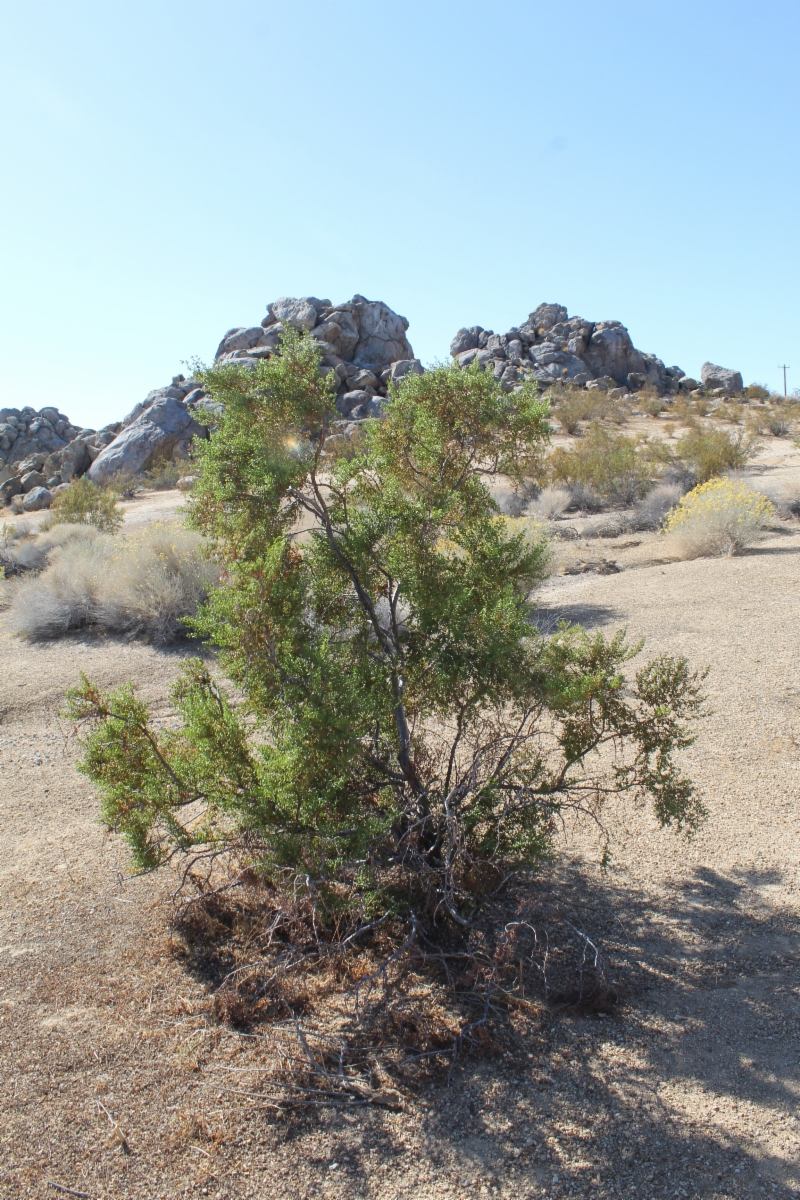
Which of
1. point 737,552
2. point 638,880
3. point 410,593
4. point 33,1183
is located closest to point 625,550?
point 737,552

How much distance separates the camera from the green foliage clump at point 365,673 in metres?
3.87

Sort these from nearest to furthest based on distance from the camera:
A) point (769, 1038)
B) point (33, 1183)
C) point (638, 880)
Result: point (33, 1183), point (769, 1038), point (638, 880)

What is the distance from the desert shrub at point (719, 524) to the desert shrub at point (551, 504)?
5.15 m

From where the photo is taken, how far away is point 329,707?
373 cm

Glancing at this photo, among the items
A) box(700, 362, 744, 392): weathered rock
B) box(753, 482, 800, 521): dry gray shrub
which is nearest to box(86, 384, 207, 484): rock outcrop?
box(753, 482, 800, 521): dry gray shrub

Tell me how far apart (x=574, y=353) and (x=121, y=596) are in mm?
45176

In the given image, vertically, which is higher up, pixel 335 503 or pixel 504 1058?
pixel 335 503

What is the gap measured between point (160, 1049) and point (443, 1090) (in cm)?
130

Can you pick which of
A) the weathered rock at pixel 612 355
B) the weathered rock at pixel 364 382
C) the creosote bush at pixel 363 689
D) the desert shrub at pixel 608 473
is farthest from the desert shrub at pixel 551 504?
the weathered rock at pixel 612 355

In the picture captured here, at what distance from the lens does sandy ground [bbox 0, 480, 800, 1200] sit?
3035mm

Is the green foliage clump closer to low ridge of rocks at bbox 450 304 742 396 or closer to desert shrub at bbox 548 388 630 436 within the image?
desert shrub at bbox 548 388 630 436

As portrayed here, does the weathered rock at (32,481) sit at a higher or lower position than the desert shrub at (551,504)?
higher

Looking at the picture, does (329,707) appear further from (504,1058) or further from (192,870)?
(192,870)

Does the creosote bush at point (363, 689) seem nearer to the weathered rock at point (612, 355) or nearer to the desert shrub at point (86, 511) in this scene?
the desert shrub at point (86, 511)
